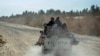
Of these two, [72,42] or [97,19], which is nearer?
[72,42]

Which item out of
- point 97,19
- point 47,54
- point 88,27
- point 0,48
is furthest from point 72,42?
point 97,19

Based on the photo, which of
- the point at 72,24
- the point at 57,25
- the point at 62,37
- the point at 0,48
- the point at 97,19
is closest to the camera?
the point at 62,37

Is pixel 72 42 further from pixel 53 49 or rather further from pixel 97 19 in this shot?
pixel 97 19

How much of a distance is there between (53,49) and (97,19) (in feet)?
80.6

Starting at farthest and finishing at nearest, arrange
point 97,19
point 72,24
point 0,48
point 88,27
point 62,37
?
point 72,24 → point 97,19 → point 88,27 → point 0,48 → point 62,37

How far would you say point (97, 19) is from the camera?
38.7m

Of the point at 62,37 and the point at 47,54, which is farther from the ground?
the point at 62,37

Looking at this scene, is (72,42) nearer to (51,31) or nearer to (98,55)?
(51,31)

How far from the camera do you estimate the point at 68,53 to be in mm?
15242

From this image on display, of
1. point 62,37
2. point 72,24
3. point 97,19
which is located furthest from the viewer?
point 72,24

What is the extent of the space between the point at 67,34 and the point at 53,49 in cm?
122

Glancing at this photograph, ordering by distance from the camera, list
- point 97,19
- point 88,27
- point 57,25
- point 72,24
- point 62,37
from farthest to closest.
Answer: point 72,24 → point 97,19 → point 88,27 → point 57,25 → point 62,37

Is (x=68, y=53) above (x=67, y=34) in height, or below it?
below

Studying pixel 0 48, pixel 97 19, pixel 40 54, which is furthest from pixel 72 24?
pixel 40 54
